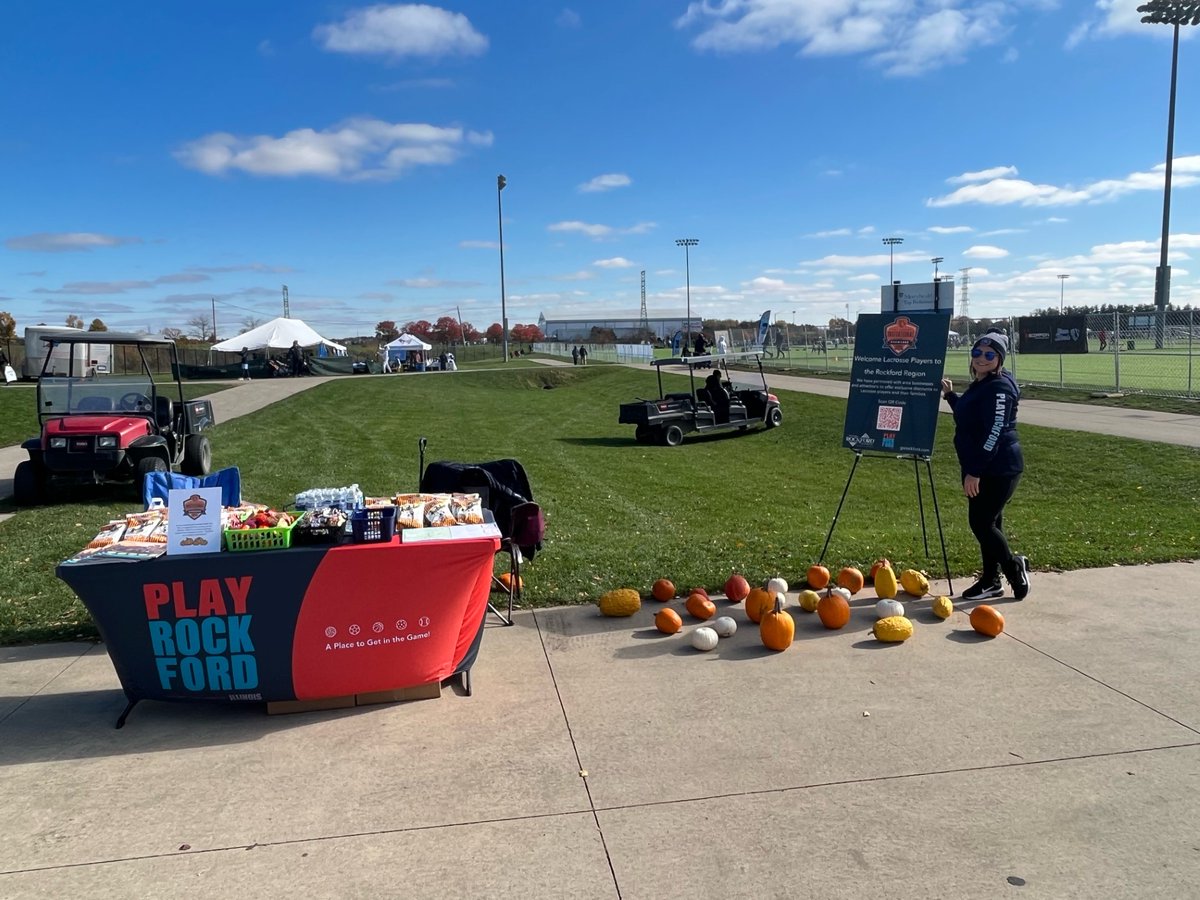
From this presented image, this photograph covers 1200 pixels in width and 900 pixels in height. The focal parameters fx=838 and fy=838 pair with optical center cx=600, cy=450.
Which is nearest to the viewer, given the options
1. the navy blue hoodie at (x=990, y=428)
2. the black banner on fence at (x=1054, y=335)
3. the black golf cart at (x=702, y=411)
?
the navy blue hoodie at (x=990, y=428)

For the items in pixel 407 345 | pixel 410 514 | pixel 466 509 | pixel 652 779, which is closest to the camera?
pixel 652 779

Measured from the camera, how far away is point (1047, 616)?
18.4ft

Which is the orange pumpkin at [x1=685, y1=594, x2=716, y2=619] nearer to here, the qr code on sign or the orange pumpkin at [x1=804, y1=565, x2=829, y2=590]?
the orange pumpkin at [x1=804, y1=565, x2=829, y2=590]

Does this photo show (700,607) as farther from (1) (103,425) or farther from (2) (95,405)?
(2) (95,405)

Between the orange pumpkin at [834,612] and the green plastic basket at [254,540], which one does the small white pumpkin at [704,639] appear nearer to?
the orange pumpkin at [834,612]

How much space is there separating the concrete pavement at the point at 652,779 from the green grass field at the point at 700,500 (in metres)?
1.61

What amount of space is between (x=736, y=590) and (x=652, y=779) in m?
2.48

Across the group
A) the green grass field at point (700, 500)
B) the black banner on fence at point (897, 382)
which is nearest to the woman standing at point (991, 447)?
the black banner on fence at point (897, 382)

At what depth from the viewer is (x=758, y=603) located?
216 inches

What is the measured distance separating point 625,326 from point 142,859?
125992 mm

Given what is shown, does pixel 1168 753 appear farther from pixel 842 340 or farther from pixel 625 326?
pixel 625 326

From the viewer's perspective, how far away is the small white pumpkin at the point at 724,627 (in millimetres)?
5312

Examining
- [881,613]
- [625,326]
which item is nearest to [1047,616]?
[881,613]

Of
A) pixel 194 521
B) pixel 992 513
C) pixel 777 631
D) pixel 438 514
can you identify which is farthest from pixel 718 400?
pixel 194 521
